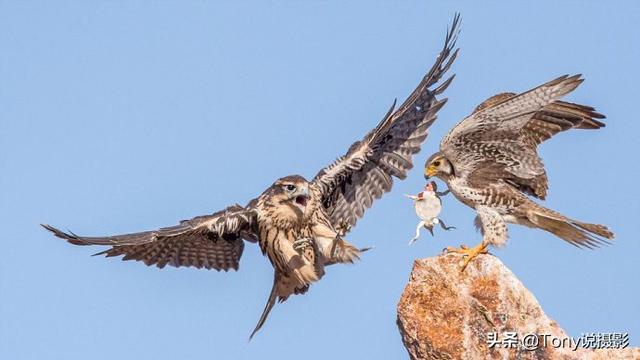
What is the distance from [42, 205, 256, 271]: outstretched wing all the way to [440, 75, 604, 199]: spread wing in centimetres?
219

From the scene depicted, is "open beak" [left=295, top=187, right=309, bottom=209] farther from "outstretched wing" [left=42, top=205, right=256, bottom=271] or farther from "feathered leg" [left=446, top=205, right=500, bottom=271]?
"feathered leg" [left=446, top=205, right=500, bottom=271]

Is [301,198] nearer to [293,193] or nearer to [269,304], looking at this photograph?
[293,193]

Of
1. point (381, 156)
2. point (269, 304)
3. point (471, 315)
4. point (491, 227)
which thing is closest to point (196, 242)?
point (269, 304)

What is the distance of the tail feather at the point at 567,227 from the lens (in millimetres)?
9398

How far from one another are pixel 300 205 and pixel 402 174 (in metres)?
1.65

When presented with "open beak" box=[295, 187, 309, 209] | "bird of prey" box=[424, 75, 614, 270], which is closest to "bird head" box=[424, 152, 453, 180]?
"bird of prey" box=[424, 75, 614, 270]

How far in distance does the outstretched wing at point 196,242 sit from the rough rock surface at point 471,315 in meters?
2.78

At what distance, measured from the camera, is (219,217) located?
10.2 m

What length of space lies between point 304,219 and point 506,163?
201cm

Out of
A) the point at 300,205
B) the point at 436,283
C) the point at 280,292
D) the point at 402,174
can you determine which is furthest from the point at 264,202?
the point at 436,283

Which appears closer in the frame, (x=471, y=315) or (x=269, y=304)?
(x=471, y=315)

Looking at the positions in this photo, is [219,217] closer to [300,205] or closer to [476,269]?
[300,205]

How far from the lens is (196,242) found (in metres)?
10.6

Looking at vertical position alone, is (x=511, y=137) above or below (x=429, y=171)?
above
